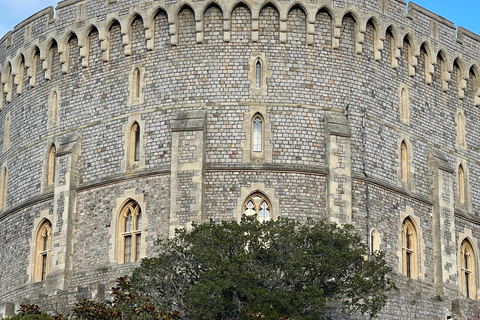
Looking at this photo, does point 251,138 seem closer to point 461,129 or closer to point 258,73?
point 258,73

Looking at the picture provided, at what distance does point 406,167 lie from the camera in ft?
149

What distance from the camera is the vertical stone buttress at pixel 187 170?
137 feet

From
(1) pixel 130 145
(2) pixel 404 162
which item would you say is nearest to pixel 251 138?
(1) pixel 130 145

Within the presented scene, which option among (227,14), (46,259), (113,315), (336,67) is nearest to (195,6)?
(227,14)

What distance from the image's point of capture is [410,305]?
42875mm

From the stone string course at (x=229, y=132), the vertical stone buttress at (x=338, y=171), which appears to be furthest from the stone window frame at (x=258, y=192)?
the vertical stone buttress at (x=338, y=171)

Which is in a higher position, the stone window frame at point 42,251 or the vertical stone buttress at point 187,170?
the vertical stone buttress at point 187,170

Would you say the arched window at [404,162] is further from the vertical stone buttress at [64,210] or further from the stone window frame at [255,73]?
the vertical stone buttress at [64,210]

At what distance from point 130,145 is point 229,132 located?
11.6 ft

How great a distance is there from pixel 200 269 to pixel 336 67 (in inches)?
403

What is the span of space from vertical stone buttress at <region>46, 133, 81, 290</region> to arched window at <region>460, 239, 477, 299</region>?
14.0 meters

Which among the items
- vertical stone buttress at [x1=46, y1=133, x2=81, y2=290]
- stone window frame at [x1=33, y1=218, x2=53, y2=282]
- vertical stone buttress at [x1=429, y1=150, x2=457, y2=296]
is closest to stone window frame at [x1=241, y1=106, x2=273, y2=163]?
vertical stone buttress at [x1=46, y1=133, x2=81, y2=290]

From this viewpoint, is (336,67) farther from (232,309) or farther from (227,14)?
(232,309)

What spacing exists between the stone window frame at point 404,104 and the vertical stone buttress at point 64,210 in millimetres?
11293
